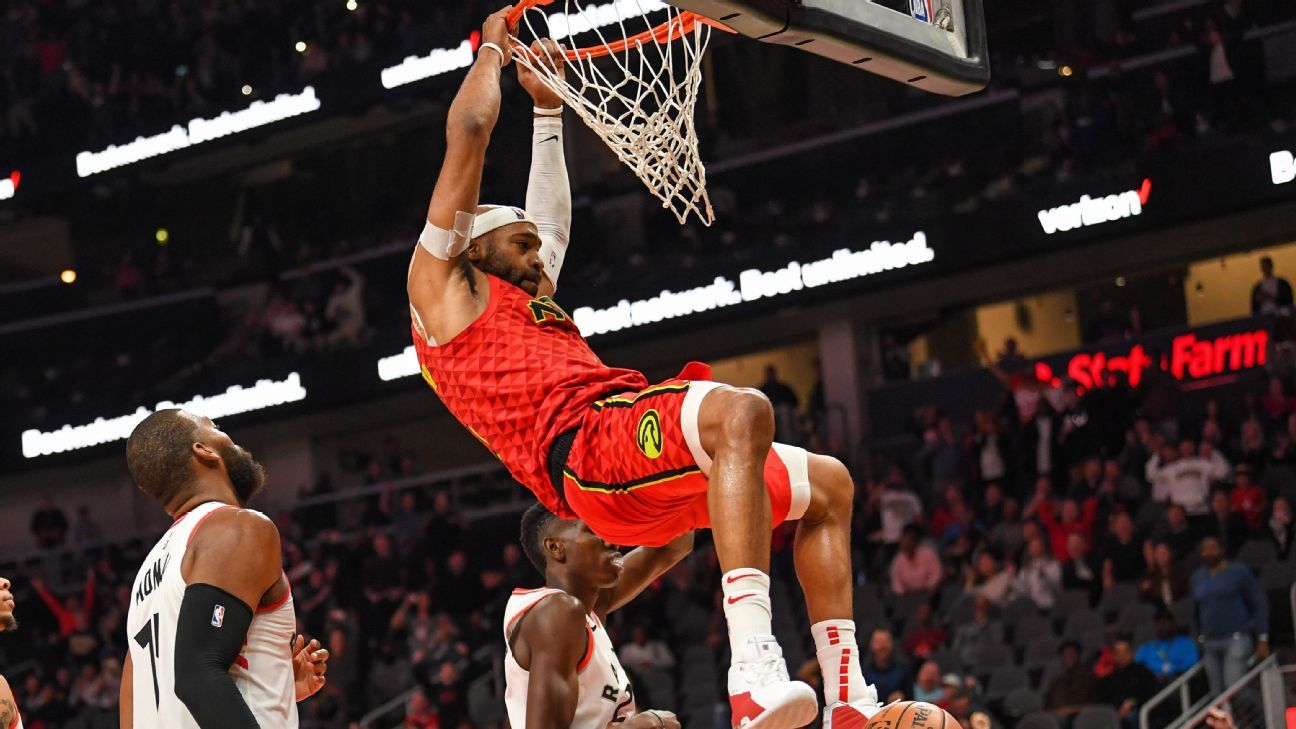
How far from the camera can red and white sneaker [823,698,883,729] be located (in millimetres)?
4844

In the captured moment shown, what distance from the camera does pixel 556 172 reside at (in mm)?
6137

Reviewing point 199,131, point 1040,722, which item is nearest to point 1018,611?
point 1040,722

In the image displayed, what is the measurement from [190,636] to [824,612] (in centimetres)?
182

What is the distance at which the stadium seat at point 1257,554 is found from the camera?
524 inches

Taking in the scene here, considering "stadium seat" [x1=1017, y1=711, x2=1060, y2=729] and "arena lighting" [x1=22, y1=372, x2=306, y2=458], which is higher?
"arena lighting" [x1=22, y1=372, x2=306, y2=458]

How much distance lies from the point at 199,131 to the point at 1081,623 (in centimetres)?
1507

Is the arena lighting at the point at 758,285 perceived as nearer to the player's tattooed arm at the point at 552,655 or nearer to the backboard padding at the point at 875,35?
the player's tattooed arm at the point at 552,655

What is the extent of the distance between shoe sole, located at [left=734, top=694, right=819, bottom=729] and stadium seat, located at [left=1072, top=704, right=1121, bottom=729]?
7.80 meters

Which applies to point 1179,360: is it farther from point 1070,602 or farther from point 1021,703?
point 1021,703

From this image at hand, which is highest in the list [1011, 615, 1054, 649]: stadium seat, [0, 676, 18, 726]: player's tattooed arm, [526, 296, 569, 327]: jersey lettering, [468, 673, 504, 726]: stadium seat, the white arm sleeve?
the white arm sleeve

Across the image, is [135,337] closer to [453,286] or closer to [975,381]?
[975,381]

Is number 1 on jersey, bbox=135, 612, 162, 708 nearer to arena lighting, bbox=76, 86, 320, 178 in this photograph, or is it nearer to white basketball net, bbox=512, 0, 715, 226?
white basketball net, bbox=512, 0, 715, 226

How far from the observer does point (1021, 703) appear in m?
12.2

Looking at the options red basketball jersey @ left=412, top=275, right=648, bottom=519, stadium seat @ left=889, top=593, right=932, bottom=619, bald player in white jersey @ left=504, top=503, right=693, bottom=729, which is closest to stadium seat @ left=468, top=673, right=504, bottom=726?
stadium seat @ left=889, top=593, right=932, bottom=619
